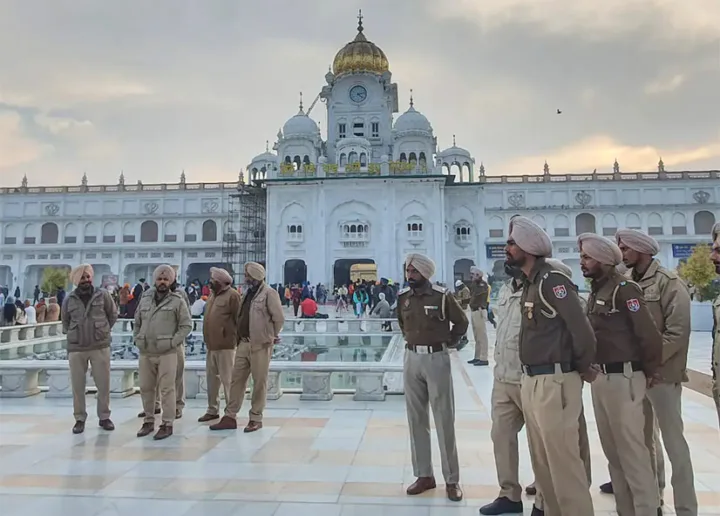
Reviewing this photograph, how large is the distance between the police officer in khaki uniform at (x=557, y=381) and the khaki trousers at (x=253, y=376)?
3.12m

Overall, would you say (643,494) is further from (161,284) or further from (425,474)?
(161,284)

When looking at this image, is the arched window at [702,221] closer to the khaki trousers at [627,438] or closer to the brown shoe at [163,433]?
the khaki trousers at [627,438]

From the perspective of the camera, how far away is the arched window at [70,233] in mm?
39747

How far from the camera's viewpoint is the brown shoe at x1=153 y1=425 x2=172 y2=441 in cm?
479

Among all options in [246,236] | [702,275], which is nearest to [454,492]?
[702,275]

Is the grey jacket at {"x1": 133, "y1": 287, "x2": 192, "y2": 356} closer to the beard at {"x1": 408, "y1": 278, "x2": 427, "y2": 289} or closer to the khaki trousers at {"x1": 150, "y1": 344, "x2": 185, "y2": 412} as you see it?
the khaki trousers at {"x1": 150, "y1": 344, "x2": 185, "y2": 412}

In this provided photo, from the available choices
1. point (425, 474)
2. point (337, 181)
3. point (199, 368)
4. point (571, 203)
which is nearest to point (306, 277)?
point (337, 181)

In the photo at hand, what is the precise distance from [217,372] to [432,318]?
307cm

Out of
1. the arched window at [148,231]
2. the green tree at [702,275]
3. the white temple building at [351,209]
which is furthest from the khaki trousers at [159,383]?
the arched window at [148,231]

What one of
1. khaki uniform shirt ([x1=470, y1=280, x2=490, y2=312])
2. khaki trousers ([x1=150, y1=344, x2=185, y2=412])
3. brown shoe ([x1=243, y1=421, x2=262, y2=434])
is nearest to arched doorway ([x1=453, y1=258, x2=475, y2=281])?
khaki uniform shirt ([x1=470, y1=280, x2=490, y2=312])

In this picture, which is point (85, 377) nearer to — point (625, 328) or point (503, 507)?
point (503, 507)

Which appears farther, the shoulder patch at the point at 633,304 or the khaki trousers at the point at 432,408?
the khaki trousers at the point at 432,408

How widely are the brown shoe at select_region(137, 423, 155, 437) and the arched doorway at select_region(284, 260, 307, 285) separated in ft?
94.8

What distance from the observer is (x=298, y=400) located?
6438mm
